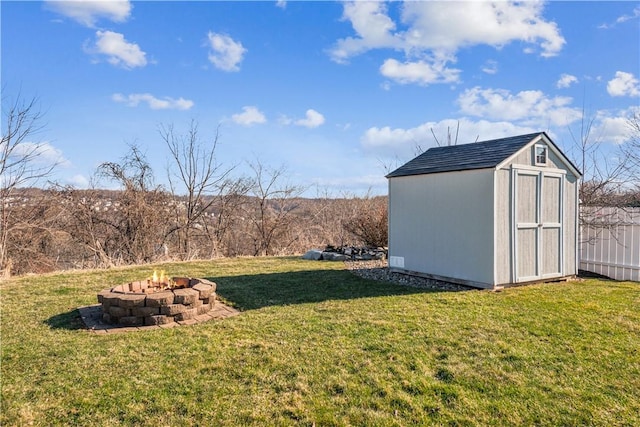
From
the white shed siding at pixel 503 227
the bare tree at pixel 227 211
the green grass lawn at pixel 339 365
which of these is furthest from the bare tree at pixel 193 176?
the white shed siding at pixel 503 227

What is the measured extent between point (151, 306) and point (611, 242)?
933cm

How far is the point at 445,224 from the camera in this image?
24.0 ft

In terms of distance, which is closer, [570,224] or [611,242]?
[570,224]

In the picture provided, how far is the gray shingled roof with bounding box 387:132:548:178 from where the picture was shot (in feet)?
22.5

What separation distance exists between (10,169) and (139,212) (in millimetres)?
3474

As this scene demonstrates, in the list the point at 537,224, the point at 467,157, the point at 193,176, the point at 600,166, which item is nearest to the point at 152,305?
the point at 467,157

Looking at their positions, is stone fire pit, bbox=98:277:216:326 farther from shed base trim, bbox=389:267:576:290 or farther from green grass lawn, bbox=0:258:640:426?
shed base trim, bbox=389:267:576:290

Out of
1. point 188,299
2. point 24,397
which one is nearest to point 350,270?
point 188,299

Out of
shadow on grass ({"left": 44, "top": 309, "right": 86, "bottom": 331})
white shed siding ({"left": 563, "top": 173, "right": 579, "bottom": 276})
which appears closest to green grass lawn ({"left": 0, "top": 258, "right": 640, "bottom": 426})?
shadow on grass ({"left": 44, "top": 309, "right": 86, "bottom": 331})

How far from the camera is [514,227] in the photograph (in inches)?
267

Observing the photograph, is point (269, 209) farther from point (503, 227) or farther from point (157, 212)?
point (503, 227)

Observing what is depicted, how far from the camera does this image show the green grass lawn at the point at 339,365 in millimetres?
2639

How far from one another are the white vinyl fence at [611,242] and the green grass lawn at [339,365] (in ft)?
9.54

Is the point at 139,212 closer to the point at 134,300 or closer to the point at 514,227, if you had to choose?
the point at 134,300
